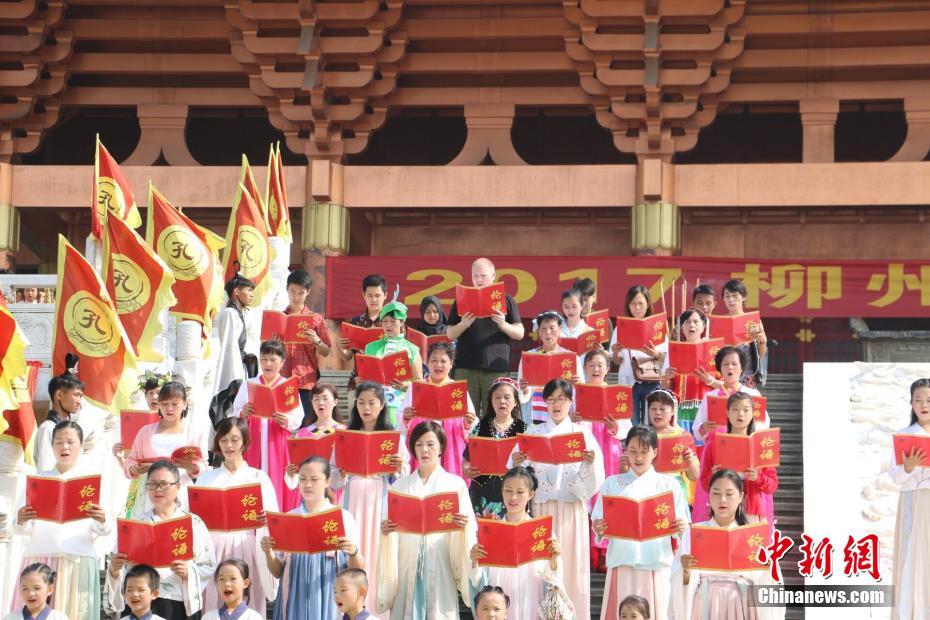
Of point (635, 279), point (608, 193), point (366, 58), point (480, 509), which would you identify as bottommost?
point (480, 509)

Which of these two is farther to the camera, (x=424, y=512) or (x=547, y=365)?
(x=547, y=365)

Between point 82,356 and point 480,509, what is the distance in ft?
9.60

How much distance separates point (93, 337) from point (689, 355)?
3.83 meters

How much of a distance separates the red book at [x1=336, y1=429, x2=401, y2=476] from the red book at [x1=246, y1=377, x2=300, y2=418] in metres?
1.17

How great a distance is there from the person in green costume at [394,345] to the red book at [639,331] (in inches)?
52.0

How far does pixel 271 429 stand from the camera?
965 centimetres

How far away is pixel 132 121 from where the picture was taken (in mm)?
20641

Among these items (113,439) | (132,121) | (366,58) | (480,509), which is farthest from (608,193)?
(480,509)

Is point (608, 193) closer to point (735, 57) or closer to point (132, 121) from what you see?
point (735, 57)

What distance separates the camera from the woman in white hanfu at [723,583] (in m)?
7.86

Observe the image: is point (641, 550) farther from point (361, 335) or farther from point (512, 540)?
point (361, 335)

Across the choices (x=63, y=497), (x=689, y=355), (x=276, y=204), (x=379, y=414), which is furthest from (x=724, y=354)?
(x=276, y=204)

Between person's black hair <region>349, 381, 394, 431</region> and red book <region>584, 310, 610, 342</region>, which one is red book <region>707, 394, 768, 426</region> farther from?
person's black hair <region>349, 381, 394, 431</region>

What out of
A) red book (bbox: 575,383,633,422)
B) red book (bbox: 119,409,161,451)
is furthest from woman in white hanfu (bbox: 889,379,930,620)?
red book (bbox: 119,409,161,451)
